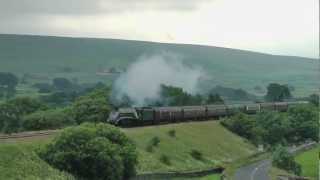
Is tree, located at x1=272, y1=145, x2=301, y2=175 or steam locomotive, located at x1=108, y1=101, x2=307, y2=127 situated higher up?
steam locomotive, located at x1=108, y1=101, x2=307, y2=127

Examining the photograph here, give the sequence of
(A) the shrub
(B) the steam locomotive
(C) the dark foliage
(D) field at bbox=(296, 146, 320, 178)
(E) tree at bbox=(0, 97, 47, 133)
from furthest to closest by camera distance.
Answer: (C) the dark foliage
(E) tree at bbox=(0, 97, 47, 133)
(B) the steam locomotive
(D) field at bbox=(296, 146, 320, 178)
(A) the shrub

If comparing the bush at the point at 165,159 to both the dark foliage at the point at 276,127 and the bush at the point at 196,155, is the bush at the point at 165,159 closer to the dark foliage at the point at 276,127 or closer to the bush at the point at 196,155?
the bush at the point at 196,155

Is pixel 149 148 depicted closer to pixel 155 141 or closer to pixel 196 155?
A: pixel 155 141

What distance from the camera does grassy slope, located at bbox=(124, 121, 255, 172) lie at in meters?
60.2

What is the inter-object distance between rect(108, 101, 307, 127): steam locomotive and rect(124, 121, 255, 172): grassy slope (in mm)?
2753

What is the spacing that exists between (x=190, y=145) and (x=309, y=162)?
1379 centimetres

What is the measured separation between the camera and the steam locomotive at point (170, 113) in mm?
73062

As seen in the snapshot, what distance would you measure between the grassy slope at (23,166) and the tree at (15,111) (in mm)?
42885

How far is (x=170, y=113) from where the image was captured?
8519 centimetres

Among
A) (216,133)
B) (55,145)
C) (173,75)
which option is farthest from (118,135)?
(173,75)

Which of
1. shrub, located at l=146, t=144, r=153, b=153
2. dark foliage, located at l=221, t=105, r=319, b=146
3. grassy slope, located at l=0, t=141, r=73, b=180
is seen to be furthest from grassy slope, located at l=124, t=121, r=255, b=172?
grassy slope, located at l=0, t=141, r=73, b=180

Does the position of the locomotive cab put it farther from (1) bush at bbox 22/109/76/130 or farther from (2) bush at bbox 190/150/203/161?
(2) bush at bbox 190/150/203/161

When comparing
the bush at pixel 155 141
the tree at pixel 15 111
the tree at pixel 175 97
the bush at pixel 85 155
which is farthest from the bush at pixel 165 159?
the tree at pixel 175 97

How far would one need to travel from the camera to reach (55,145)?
46.5 metres
